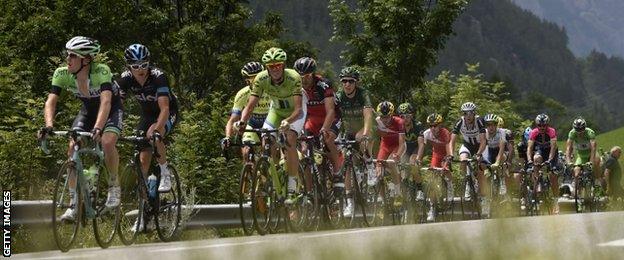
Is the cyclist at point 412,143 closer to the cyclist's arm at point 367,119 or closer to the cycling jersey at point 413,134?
the cycling jersey at point 413,134

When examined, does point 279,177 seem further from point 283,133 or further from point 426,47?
point 426,47

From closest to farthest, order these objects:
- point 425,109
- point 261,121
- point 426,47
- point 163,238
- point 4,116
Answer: point 163,238 → point 261,121 → point 4,116 → point 426,47 → point 425,109

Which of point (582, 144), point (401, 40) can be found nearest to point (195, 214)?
point (582, 144)

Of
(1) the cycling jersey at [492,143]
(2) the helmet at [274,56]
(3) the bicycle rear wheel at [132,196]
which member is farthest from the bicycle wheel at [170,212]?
(1) the cycling jersey at [492,143]

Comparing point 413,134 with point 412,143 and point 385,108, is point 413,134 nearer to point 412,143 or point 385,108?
point 412,143

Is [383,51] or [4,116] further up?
[383,51]

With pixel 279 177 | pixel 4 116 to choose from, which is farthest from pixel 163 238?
pixel 4 116

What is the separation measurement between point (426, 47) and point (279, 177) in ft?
94.6

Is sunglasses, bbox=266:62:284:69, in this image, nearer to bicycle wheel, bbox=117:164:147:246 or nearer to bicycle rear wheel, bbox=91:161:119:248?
bicycle wheel, bbox=117:164:147:246

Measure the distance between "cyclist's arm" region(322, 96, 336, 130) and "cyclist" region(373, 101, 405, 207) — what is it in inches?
158

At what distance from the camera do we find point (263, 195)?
11.1 m

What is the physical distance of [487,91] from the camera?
54469 mm

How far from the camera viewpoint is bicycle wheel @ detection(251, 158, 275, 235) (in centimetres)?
1109

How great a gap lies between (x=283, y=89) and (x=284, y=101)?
146 mm
